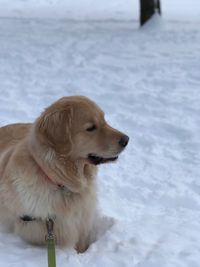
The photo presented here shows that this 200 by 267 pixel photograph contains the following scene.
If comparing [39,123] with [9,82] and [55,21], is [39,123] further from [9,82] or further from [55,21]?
[55,21]

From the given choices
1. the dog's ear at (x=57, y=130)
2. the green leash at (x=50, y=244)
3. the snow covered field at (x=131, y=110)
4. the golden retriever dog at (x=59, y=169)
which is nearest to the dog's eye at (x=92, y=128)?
the golden retriever dog at (x=59, y=169)

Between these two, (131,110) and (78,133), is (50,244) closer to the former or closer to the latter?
(78,133)

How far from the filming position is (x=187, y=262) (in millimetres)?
3461

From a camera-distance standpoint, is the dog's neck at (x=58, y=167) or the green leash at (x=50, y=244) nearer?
the green leash at (x=50, y=244)

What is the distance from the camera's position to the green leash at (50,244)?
10.5ft

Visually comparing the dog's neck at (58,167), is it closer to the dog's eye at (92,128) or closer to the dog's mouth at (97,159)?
the dog's mouth at (97,159)

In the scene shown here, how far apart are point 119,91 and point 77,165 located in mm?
4766

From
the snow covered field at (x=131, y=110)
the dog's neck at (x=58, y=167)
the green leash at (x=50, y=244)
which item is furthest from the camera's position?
the snow covered field at (x=131, y=110)

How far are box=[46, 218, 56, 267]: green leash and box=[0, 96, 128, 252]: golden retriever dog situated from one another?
→ 5 cm

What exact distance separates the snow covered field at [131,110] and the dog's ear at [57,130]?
760mm

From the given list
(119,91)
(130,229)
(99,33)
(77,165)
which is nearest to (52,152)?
(77,165)

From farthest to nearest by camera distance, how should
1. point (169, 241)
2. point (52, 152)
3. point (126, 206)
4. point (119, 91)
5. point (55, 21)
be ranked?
point (55, 21), point (119, 91), point (126, 206), point (169, 241), point (52, 152)

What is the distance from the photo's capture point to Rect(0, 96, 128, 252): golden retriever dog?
3.39m

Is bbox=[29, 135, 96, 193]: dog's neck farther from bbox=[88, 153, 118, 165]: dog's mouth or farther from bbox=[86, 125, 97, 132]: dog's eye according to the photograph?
bbox=[86, 125, 97, 132]: dog's eye
